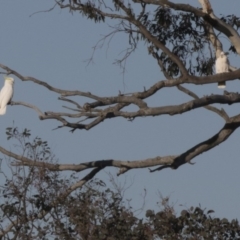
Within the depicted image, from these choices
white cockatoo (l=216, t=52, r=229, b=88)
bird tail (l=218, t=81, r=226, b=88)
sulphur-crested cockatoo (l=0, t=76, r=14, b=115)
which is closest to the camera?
bird tail (l=218, t=81, r=226, b=88)

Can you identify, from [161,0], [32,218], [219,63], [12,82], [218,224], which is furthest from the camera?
[12,82]

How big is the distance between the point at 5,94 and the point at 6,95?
5cm

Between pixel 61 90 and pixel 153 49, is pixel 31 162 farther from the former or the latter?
pixel 153 49

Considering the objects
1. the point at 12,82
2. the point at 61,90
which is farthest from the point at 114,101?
the point at 12,82

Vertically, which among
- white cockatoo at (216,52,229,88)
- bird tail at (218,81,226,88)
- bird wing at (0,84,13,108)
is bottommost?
bird tail at (218,81,226,88)

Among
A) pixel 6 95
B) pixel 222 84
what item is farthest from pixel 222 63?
pixel 6 95

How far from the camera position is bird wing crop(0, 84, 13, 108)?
34.9ft

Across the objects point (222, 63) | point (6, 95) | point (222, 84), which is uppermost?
point (6, 95)

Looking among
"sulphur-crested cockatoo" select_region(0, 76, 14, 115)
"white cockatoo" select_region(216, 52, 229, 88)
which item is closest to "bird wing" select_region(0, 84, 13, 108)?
"sulphur-crested cockatoo" select_region(0, 76, 14, 115)

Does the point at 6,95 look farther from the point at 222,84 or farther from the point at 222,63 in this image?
the point at 222,84

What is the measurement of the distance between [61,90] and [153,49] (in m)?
1.75

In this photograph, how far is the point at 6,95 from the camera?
10859mm

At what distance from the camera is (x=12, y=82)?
446 inches

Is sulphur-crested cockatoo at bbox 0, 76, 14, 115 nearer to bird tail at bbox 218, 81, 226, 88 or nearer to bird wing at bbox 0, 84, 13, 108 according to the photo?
bird wing at bbox 0, 84, 13, 108
